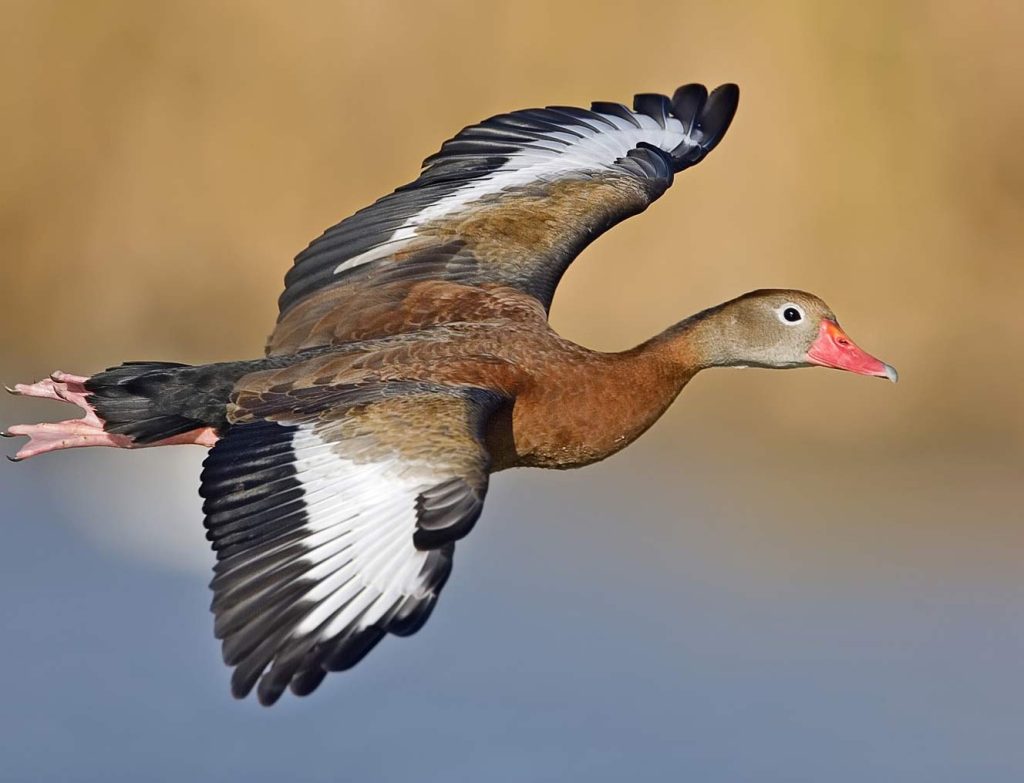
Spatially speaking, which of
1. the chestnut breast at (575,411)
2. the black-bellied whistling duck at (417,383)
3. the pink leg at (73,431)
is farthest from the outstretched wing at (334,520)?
the pink leg at (73,431)

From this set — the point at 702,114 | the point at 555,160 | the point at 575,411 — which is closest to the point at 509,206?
the point at 555,160

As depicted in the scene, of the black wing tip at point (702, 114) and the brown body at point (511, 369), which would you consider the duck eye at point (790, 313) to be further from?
the black wing tip at point (702, 114)

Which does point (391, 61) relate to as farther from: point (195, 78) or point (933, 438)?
point (933, 438)

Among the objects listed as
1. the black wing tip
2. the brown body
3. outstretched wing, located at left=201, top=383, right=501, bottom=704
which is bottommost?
outstretched wing, located at left=201, top=383, right=501, bottom=704

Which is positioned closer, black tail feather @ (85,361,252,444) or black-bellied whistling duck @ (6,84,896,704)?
black-bellied whistling duck @ (6,84,896,704)

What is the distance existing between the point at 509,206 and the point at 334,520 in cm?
215

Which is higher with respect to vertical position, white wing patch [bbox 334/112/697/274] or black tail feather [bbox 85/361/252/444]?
white wing patch [bbox 334/112/697/274]

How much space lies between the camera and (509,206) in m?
7.46

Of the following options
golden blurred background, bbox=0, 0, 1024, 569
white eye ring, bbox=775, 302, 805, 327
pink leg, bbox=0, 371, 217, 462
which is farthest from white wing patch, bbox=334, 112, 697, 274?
golden blurred background, bbox=0, 0, 1024, 569

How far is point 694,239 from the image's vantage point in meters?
11.7

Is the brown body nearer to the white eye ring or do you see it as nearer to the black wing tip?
the white eye ring

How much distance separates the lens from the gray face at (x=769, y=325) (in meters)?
6.97

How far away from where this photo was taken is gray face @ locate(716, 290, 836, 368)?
6969mm

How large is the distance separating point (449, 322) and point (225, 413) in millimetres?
922
